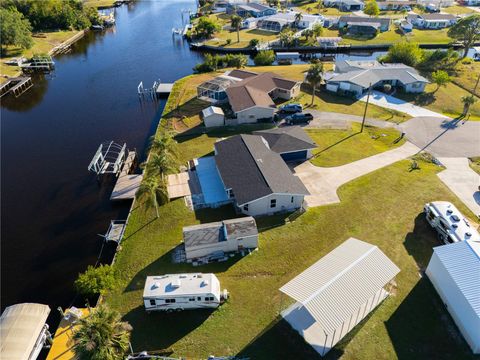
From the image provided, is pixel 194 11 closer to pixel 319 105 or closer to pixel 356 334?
pixel 319 105

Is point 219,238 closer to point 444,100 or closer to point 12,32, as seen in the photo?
point 444,100

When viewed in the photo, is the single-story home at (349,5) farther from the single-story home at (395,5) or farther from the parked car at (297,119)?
the parked car at (297,119)

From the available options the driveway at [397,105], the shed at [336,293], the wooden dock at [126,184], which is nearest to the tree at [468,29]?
the driveway at [397,105]

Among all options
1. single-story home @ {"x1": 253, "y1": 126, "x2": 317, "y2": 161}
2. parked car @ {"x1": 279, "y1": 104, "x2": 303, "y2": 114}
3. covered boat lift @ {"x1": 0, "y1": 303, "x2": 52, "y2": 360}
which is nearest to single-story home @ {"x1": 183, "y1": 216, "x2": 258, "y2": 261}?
covered boat lift @ {"x1": 0, "y1": 303, "x2": 52, "y2": 360}

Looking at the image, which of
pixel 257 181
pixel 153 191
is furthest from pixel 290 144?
pixel 153 191

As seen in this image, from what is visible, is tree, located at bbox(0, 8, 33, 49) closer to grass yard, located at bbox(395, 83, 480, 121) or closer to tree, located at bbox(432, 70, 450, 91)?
grass yard, located at bbox(395, 83, 480, 121)

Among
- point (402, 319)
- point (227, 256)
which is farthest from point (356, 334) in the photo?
point (227, 256)
